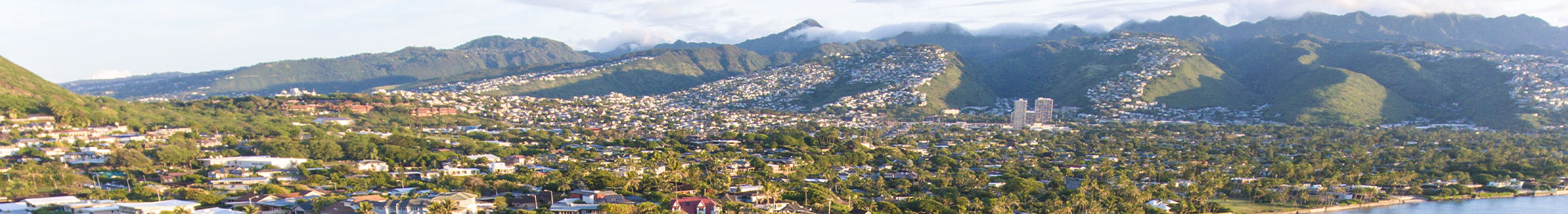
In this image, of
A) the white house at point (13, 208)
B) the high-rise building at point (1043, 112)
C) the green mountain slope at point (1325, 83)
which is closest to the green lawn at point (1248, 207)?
the white house at point (13, 208)

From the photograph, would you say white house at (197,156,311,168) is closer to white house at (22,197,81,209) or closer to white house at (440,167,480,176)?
white house at (440,167,480,176)

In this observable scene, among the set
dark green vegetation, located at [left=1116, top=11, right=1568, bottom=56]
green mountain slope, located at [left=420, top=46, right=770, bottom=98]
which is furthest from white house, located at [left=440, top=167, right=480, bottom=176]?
dark green vegetation, located at [left=1116, top=11, right=1568, bottom=56]

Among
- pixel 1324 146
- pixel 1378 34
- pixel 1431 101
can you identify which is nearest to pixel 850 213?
pixel 1324 146

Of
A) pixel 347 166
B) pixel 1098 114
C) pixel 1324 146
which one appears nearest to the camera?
pixel 347 166

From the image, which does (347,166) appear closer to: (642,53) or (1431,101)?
(1431,101)

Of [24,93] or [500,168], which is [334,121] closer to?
[24,93]

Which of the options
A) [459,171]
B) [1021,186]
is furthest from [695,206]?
[459,171]

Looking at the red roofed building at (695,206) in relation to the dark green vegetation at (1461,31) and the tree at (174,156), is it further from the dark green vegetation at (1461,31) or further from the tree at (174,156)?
the dark green vegetation at (1461,31)
